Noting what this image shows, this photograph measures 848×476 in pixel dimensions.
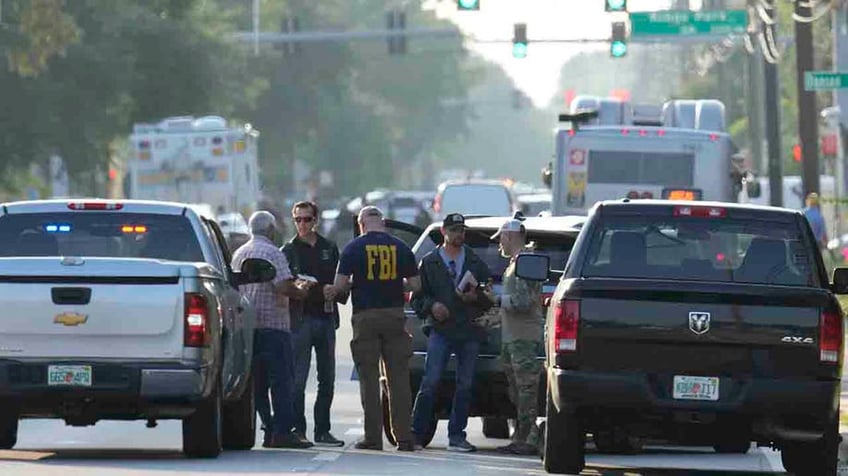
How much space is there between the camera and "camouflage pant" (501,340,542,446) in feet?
56.0

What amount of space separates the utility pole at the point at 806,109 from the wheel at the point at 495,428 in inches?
848

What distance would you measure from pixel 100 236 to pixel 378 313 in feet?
6.85

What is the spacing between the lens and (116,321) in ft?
50.8

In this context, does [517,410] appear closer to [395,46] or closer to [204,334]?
[204,334]

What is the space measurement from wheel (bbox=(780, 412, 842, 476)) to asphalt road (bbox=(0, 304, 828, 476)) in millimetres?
1248

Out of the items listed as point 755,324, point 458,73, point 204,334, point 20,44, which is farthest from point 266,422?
point 458,73

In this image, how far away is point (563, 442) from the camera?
48.0ft

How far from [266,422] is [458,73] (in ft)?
516

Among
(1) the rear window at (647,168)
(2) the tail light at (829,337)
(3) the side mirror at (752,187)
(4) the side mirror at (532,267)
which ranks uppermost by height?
(1) the rear window at (647,168)

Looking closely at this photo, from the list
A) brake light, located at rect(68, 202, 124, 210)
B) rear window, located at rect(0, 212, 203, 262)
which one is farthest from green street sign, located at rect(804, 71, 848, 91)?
brake light, located at rect(68, 202, 124, 210)

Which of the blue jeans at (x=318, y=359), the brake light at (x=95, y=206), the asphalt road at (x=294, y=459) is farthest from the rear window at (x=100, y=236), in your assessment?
the blue jeans at (x=318, y=359)

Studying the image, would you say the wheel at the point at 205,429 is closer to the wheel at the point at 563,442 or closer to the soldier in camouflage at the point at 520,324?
the soldier in camouflage at the point at 520,324

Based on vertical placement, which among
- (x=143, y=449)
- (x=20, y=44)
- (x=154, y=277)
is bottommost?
(x=143, y=449)

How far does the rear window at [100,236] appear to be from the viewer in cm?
1644
